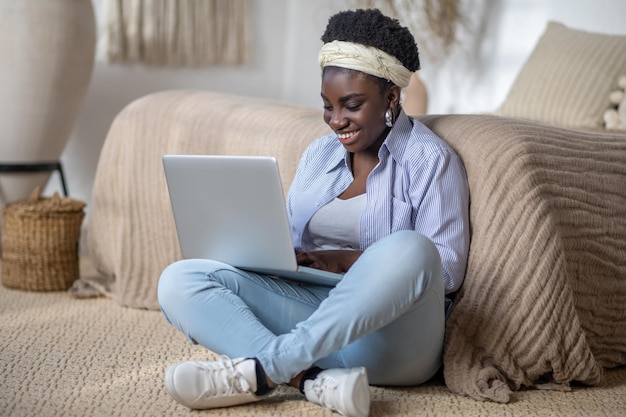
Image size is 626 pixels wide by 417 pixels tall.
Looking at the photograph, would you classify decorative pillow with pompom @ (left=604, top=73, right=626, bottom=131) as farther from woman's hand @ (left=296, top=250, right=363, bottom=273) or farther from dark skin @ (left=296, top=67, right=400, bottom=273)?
woman's hand @ (left=296, top=250, right=363, bottom=273)

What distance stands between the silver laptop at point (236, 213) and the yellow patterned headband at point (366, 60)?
0.29m

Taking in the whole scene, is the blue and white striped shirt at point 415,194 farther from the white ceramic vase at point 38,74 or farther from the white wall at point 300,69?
the white wall at point 300,69

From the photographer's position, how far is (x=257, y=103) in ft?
8.21

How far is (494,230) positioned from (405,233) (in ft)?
0.81

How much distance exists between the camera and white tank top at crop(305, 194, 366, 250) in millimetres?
1766

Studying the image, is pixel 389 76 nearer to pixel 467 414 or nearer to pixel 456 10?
pixel 467 414

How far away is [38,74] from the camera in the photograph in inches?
118

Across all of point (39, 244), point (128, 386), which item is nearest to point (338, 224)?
point (128, 386)

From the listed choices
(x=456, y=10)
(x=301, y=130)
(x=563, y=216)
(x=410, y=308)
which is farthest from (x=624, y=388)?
(x=456, y=10)

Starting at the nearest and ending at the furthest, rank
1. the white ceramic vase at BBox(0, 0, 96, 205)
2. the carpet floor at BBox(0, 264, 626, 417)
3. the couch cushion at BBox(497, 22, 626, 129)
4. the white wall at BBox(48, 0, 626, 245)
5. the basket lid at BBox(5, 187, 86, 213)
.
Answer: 1. the carpet floor at BBox(0, 264, 626, 417)
2. the basket lid at BBox(5, 187, 86, 213)
3. the couch cushion at BBox(497, 22, 626, 129)
4. the white ceramic vase at BBox(0, 0, 96, 205)
5. the white wall at BBox(48, 0, 626, 245)

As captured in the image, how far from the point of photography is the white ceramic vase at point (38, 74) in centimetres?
296

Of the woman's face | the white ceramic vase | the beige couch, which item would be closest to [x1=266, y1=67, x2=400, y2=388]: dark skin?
the woman's face

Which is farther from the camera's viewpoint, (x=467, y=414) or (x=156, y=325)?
(x=156, y=325)

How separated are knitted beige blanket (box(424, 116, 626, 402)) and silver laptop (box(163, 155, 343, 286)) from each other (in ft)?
0.96
